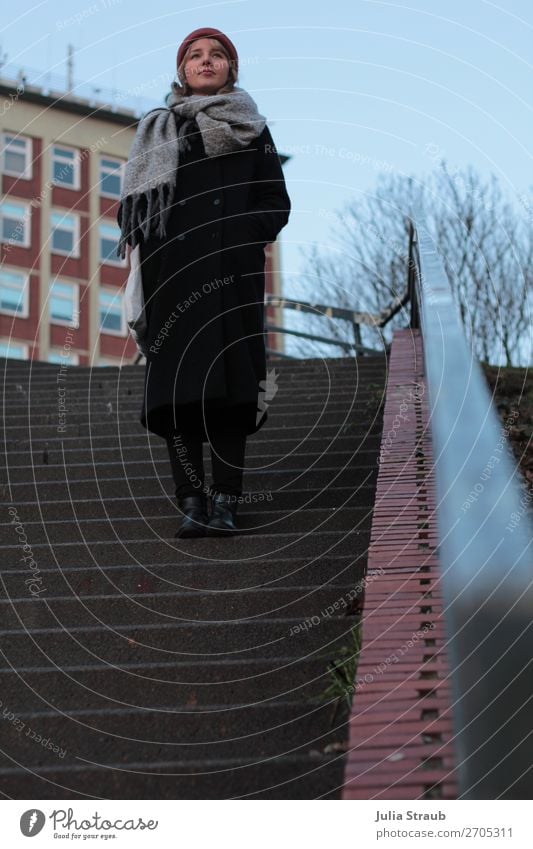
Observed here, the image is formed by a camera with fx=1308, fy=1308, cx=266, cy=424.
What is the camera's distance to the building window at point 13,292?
4184 centimetres

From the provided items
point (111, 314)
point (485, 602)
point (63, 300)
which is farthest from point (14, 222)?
point (485, 602)

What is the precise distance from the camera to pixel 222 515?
486 centimetres

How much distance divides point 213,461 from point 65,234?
40692mm

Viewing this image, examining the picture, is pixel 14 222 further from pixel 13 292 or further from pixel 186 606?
pixel 186 606

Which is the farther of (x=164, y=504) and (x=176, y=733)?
(x=164, y=504)

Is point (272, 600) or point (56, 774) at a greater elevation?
point (272, 600)

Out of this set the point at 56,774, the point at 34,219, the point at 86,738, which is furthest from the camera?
the point at 34,219

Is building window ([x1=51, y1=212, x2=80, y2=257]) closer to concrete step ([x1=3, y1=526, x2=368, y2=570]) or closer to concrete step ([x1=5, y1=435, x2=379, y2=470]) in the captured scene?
concrete step ([x1=5, y1=435, x2=379, y2=470])

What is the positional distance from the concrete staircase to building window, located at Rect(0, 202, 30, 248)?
36.7 metres

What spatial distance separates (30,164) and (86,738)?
137 ft

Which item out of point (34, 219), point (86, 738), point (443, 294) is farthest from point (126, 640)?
point (34, 219)

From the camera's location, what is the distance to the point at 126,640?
3.83 meters

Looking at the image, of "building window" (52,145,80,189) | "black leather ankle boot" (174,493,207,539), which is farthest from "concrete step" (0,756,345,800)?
"building window" (52,145,80,189)
